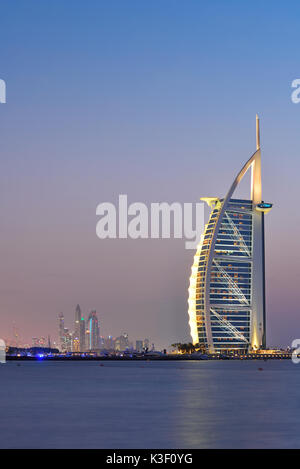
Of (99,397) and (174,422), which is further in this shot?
(99,397)

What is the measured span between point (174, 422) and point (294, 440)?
11.9m

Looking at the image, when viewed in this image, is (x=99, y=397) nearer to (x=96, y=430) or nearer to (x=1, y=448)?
(x=96, y=430)

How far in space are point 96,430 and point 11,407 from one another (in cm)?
2046
